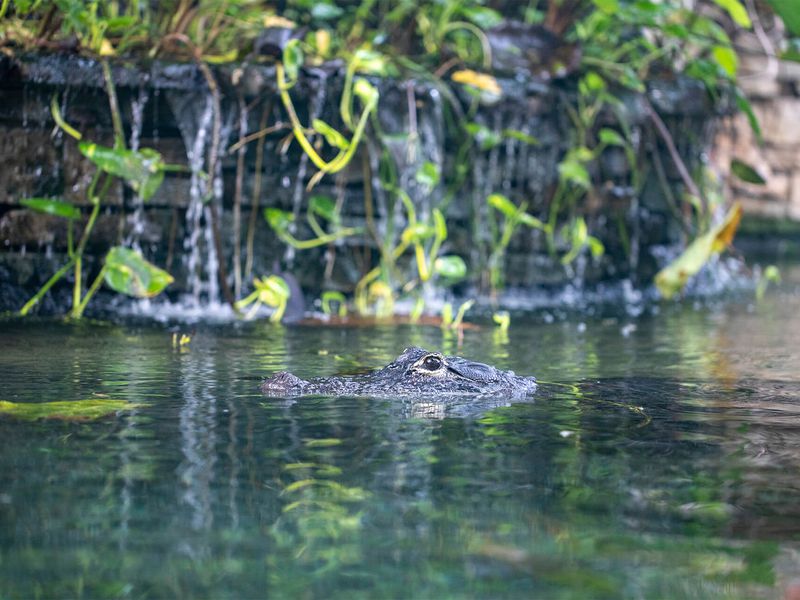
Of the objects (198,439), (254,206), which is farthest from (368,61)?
(198,439)

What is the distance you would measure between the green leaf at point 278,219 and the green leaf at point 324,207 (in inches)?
5.8

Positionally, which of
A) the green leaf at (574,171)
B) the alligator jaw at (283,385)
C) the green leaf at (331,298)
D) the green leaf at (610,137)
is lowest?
the alligator jaw at (283,385)

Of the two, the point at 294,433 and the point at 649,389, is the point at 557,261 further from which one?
the point at 294,433

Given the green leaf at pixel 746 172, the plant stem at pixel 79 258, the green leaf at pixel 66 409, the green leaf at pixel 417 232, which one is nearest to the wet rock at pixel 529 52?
the green leaf at pixel 746 172

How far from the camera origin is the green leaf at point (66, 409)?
3.50 meters

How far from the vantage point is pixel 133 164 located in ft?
19.4

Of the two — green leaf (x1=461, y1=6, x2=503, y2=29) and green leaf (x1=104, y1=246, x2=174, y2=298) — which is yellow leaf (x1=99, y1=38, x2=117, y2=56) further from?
green leaf (x1=461, y1=6, x2=503, y2=29)

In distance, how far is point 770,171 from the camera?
13.7m

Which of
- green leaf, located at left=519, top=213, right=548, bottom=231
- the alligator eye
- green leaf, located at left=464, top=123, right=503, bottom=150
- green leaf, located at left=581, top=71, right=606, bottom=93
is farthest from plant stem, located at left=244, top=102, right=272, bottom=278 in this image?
the alligator eye

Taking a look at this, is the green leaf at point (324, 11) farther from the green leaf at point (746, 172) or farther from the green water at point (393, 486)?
the green water at point (393, 486)

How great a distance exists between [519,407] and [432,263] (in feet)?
10.2

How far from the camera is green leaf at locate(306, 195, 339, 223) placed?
6.75m

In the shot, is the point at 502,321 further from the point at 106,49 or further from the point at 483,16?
the point at 106,49

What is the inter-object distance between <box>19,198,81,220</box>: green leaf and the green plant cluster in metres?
0.01
